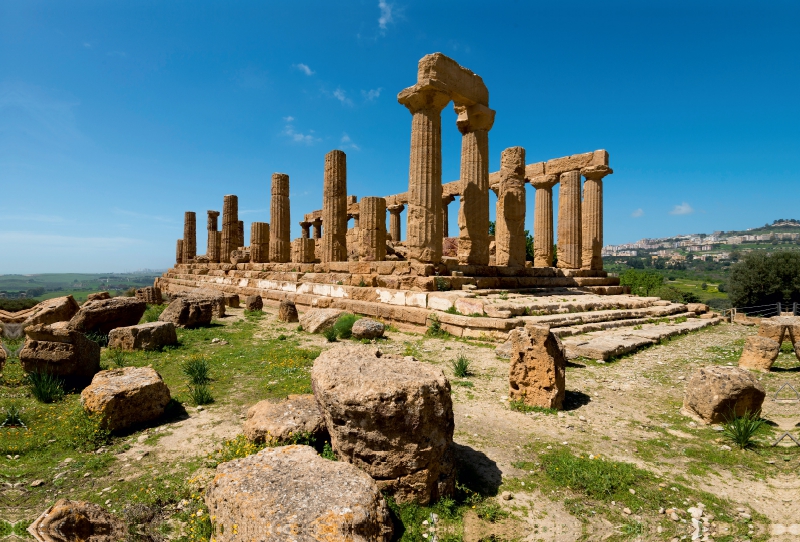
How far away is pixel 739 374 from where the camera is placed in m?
4.67

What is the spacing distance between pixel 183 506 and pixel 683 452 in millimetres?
4496

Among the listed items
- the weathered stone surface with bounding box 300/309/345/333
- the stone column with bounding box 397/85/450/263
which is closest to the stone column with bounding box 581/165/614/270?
the stone column with bounding box 397/85/450/263

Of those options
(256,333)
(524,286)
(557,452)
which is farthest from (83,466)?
(524,286)

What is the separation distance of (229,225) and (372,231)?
45.9 ft

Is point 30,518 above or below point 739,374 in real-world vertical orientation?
below

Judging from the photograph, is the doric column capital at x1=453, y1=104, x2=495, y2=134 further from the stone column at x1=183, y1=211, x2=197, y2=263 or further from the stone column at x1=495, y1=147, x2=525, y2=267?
the stone column at x1=183, y1=211, x2=197, y2=263

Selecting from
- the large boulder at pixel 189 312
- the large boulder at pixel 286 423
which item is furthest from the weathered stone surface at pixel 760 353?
the large boulder at pixel 189 312

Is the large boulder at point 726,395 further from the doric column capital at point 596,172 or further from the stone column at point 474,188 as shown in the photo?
the doric column capital at point 596,172

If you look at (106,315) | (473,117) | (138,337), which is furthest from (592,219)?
(106,315)

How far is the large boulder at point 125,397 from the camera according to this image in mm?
4227

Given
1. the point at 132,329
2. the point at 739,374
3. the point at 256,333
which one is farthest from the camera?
the point at 256,333

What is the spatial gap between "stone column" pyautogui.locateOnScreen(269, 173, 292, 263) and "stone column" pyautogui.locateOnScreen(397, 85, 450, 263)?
1027 cm

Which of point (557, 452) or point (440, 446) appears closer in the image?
point (440, 446)

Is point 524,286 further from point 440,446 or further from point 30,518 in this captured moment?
point 30,518
